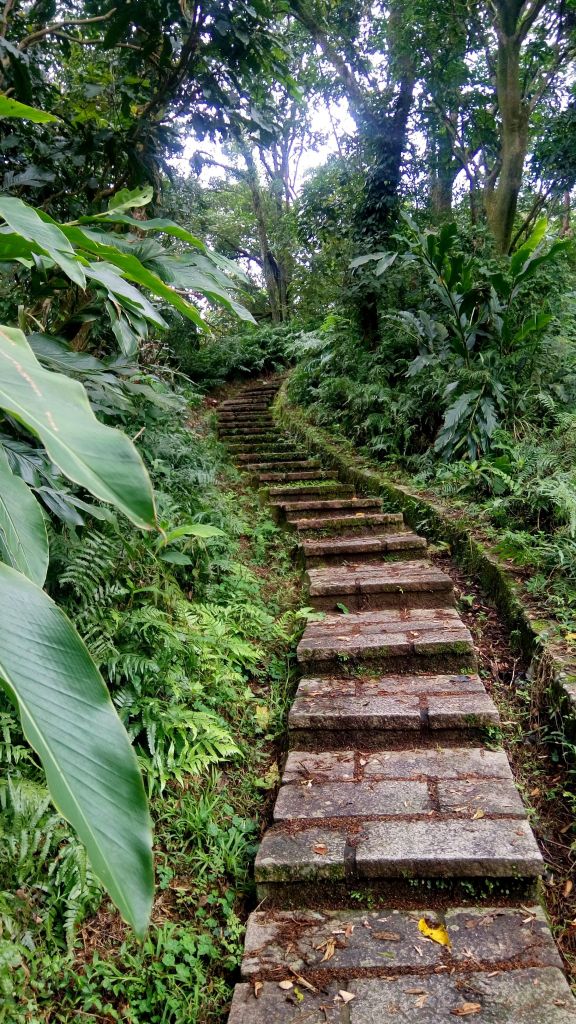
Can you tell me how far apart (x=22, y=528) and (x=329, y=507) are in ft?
12.0

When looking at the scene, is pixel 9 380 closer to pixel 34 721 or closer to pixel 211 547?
pixel 34 721

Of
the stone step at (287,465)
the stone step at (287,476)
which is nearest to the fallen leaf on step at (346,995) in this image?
the stone step at (287,476)

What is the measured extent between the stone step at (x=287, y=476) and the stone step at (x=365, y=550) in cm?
161

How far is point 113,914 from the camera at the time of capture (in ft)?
4.80

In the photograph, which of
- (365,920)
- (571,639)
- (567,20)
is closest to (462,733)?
(571,639)

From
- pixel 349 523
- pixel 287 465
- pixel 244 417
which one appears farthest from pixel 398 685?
pixel 244 417

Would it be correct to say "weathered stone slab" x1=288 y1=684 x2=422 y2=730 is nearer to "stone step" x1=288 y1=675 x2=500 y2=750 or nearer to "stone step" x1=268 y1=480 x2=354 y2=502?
"stone step" x1=288 y1=675 x2=500 y2=750

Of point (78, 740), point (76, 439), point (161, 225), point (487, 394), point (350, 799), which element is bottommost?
point (350, 799)

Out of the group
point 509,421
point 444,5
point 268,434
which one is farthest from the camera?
point 268,434

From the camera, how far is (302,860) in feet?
5.39

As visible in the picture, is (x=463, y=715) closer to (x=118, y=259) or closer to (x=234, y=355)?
(x=118, y=259)

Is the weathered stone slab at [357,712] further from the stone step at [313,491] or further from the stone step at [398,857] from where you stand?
the stone step at [313,491]

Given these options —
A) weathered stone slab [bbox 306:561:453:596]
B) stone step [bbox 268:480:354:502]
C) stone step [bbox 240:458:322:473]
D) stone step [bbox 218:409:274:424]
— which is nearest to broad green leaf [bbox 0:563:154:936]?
weathered stone slab [bbox 306:561:453:596]

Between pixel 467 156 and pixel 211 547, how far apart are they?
21.8ft
